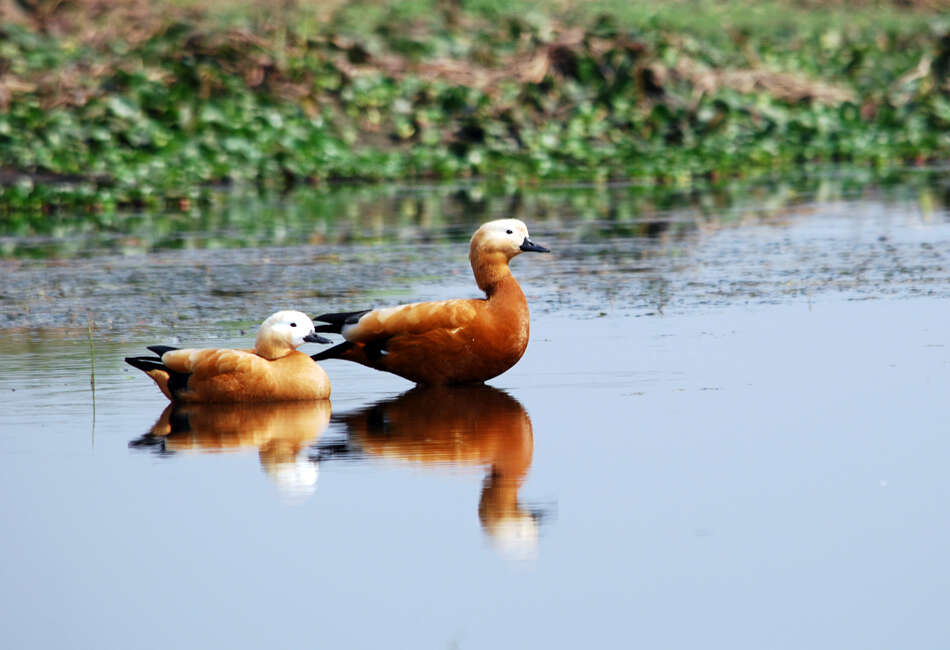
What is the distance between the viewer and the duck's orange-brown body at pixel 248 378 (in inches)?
348

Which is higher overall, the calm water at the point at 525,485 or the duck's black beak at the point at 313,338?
the duck's black beak at the point at 313,338

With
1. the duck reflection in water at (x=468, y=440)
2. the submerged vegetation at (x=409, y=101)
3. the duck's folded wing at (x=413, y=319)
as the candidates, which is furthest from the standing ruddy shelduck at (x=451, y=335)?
the submerged vegetation at (x=409, y=101)

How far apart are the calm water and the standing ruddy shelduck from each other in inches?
5.2

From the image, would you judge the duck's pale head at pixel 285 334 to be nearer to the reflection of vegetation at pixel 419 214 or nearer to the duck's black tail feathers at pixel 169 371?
the duck's black tail feathers at pixel 169 371

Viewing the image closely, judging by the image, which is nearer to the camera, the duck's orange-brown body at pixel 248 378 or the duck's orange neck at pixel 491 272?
the duck's orange-brown body at pixel 248 378

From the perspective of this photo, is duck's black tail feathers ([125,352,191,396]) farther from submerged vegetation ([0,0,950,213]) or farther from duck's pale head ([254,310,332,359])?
submerged vegetation ([0,0,950,213])

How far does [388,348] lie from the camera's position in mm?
9359

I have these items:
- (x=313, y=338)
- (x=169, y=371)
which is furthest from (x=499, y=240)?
(x=169, y=371)

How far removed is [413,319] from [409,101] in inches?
664

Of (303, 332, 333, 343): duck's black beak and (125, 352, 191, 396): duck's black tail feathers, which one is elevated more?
(303, 332, 333, 343): duck's black beak

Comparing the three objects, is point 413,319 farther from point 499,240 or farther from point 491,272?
point 499,240

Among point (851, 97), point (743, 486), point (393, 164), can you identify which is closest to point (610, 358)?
point (743, 486)

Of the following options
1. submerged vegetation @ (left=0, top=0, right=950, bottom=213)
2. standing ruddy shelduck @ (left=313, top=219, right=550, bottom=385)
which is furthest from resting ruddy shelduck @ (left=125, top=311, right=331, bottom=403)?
submerged vegetation @ (left=0, top=0, right=950, bottom=213)

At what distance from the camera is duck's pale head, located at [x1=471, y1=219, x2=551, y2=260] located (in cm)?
959
